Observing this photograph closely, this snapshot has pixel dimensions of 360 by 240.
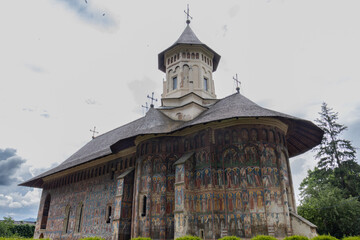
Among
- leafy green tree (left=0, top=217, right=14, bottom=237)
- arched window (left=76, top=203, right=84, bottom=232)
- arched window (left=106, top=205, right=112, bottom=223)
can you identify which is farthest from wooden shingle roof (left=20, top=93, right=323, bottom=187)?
leafy green tree (left=0, top=217, right=14, bottom=237)

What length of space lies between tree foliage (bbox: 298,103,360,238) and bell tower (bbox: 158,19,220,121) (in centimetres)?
1114

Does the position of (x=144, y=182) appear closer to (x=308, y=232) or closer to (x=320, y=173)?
(x=308, y=232)

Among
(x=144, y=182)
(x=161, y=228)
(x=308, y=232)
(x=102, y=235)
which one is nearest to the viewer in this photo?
(x=308, y=232)

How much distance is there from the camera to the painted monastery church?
13172 millimetres

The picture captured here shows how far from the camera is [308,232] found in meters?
12.5

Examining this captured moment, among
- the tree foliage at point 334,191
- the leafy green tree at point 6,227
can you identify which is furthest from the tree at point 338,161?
the leafy green tree at point 6,227

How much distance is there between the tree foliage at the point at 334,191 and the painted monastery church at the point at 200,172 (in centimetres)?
513

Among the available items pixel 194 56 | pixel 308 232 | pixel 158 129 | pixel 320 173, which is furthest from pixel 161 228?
pixel 320 173

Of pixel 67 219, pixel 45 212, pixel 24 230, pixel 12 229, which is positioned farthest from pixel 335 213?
pixel 12 229

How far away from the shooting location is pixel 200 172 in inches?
572

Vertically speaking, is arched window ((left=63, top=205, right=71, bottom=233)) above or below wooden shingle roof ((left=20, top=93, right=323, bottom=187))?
below

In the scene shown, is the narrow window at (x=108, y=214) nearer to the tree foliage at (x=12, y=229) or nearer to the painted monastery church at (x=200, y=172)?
the painted monastery church at (x=200, y=172)

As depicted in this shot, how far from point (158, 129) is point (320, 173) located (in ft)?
55.6

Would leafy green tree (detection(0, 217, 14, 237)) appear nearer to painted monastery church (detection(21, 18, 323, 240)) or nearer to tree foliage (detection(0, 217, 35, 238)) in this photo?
tree foliage (detection(0, 217, 35, 238))
